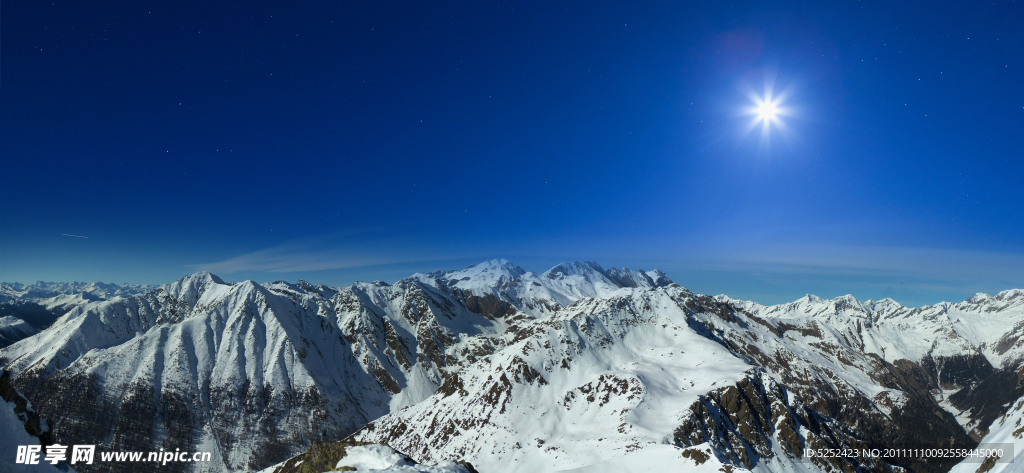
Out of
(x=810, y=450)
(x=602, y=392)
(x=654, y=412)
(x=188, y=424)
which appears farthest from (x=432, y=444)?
(x=188, y=424)

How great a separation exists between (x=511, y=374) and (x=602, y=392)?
122ft

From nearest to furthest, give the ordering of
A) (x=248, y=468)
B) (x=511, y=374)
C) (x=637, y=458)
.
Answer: (x=637, y=458) → (x=511, y=374) → (x=248, y=468)

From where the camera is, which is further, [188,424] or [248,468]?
[188,424]

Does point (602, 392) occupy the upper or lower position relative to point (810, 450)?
upper

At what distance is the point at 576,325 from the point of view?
19425 cm

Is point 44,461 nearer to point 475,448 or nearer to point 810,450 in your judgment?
point 475,448

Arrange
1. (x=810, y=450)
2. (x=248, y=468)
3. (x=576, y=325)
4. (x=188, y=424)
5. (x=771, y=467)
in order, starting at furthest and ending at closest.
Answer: (x=576, y=325) < (x=188, y=424) < (x=248, y=468) < (x=810, y=450) < (x=771, y=467)

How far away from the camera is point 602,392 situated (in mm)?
139625

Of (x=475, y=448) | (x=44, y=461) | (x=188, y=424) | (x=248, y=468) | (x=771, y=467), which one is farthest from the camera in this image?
(x=188, y=424)

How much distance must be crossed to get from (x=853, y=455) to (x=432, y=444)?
455 feet

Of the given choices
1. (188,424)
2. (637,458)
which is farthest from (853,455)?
(188,424)

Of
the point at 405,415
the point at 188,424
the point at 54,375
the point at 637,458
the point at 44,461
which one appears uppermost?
the point at 44,461

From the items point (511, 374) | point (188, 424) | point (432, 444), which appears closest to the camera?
point (432, 444)

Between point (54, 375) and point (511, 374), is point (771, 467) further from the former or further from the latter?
point (54, 375)
